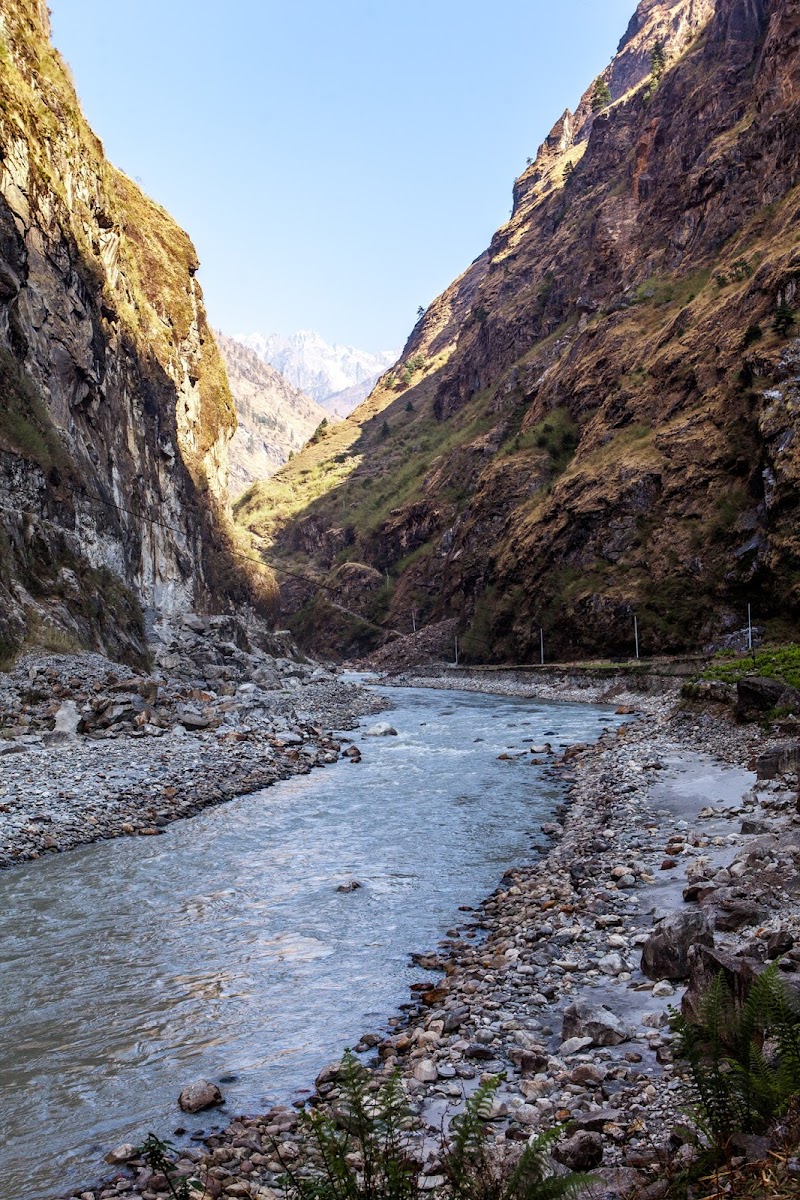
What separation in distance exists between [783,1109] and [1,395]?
38896 mm

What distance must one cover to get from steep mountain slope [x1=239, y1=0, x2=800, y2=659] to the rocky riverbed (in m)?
28.2

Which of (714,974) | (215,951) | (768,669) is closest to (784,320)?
(768,669)

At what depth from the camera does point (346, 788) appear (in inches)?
878

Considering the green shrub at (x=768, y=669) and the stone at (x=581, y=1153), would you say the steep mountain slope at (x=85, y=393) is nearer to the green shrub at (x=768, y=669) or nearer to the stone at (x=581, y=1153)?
the green shrub at (x=768, y=669)

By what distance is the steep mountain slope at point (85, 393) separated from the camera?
34.0 meters

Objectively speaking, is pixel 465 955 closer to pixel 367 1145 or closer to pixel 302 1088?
pixel 302 1088

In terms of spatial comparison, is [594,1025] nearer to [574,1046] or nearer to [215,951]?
[574,1046]

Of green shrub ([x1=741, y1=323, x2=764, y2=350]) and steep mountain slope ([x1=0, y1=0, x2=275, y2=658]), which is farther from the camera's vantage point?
green shrub ([x1=741, y1=323, x2=764, y2=350])

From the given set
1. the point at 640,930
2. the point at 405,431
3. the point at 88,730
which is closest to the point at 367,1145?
the point at 640,930

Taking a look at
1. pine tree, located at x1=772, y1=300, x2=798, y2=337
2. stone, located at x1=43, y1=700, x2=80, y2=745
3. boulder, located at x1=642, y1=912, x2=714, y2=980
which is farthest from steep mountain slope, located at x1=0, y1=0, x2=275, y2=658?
pine tree, located at x1=772, y1=300, x2=798, y2=337

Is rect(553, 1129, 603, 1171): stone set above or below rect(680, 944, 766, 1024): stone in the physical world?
below

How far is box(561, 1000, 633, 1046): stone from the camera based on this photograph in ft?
20.8

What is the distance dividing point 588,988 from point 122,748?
61.3 feet

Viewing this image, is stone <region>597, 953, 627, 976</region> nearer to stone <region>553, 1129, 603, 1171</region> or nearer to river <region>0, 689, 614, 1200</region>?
river <region>0, 689, 614, 1200</region>
